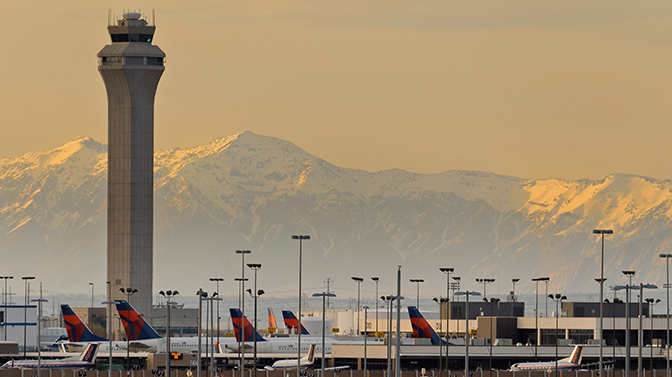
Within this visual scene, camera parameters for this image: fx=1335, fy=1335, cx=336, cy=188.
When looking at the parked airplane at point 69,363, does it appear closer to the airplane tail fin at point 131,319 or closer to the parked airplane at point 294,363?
the airplane tail fin at point 131,319

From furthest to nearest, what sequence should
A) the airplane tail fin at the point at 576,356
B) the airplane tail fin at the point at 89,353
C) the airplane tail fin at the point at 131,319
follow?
the airplane tail fin at the point at 131,319
the airplane tail fin at the point at 89,353
the airplane tail fin at the point at 576,356

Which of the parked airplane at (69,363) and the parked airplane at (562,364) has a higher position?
the parked airplane at (562,364)

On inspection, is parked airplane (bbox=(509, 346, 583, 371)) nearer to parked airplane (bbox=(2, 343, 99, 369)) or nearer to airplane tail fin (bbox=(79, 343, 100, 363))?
airplane tail fin (bbox=(79, 343, 100, 363))

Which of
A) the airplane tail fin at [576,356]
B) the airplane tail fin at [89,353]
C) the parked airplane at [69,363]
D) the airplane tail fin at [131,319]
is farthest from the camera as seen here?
the airplane tail fin at [131,319]

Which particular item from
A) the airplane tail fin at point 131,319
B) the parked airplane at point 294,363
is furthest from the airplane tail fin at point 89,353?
the parked airplane at point 294,363

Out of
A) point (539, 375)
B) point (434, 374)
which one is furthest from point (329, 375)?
point (539, 375)

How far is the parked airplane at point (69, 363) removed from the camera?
171587 millimetres

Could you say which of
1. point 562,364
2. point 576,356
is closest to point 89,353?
point 562,364

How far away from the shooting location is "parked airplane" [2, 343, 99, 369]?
171587 mm

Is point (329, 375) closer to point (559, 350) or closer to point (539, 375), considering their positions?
point (539, 375)

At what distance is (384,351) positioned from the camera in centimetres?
17912

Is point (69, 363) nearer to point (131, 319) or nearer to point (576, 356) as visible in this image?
point (131, 319)

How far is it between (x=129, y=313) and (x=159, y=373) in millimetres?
34042

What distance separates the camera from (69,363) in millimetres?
174000
